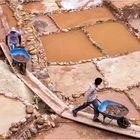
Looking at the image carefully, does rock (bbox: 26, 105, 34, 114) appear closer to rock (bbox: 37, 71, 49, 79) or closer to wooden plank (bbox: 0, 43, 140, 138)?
wooden plank (bbox: 0, 43, 140, 138)

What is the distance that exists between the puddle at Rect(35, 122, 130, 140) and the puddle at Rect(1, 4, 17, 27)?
4.82 meters

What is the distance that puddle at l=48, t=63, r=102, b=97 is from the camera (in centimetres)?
1048

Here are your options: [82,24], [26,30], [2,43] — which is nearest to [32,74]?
[2,43]

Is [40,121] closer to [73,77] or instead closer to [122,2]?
[73,77]

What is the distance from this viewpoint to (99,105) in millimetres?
8930

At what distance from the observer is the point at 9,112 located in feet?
29.4

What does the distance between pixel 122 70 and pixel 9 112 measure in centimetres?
366

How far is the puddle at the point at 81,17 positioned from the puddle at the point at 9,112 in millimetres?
4505

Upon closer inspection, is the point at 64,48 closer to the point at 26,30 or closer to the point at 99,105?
the point at 26,30

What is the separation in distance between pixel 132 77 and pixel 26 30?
145 inches

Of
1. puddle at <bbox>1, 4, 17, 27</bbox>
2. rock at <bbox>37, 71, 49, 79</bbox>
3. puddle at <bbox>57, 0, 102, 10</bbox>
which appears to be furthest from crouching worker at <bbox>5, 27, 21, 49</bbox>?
puddle at <bbox>57, 0, 102, 10</bbox>

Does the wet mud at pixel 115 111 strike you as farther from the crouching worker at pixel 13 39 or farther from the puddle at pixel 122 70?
the crouching worker at pixel 13 39

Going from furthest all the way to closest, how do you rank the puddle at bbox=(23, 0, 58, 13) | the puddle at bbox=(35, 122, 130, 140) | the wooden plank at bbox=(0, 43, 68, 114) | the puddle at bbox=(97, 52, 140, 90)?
the puddle at bbox=(23, 0, 58, 13)
the puddle at bbox=(97, 52, 140, 90)
the wooden plank at bbox=(0, 43, 68, 114)
the puddle at bbox=(35, 122, 130, 140)

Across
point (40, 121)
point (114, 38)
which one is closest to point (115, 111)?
point (40, 121)
